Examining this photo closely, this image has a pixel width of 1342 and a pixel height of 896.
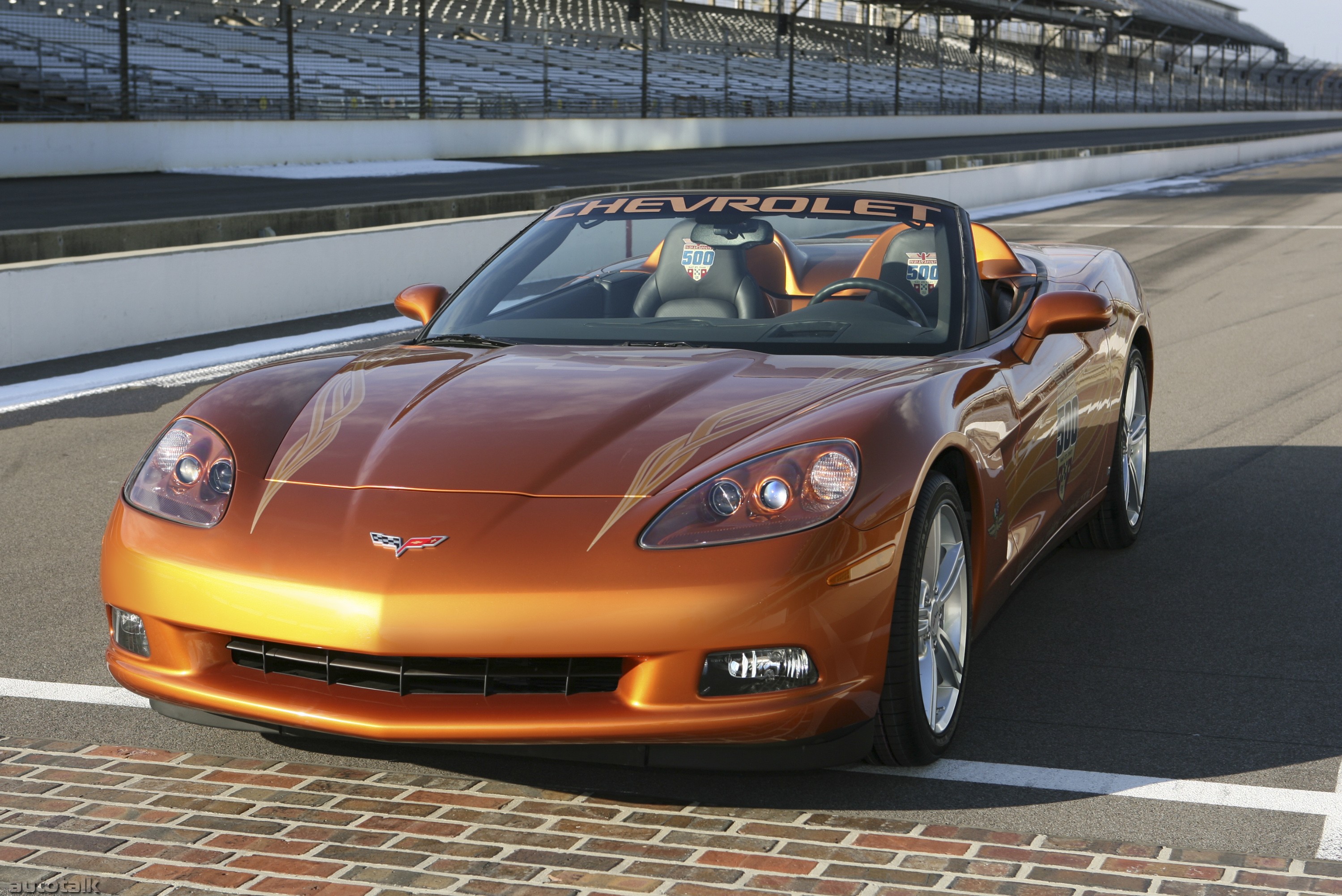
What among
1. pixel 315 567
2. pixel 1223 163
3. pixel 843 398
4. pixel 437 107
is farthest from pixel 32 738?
pixel 1223 163

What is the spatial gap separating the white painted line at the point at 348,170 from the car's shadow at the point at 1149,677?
25430 millimetres

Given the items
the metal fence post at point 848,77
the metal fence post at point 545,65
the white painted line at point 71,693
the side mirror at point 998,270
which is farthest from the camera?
the metal fence post at point 848,77

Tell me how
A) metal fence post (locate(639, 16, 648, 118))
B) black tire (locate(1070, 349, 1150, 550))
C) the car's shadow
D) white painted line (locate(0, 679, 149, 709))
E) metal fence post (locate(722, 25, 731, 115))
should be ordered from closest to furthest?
the car's shadow < white painted line (locate(0, 679, 149, 709)) < black tire (locate(1070, 349, 1150, 550)) < metal fence post (locate(639, 16, 648, 118)) < metal fence post (locate(722, 25, 731, 115))

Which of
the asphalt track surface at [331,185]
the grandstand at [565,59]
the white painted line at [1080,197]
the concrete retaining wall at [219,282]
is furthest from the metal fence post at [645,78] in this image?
the concrete retaining wall at [219,282]

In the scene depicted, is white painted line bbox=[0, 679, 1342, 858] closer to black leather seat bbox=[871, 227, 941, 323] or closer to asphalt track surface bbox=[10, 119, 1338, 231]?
black leather seat bbox=[871, 227, 941, 323]

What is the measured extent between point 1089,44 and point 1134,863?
117190 millimetres

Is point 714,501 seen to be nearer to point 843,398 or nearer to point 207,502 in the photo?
point 843,398

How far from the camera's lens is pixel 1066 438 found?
4770mm

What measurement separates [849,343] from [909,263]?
1.63ft

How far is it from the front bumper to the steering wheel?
135cm

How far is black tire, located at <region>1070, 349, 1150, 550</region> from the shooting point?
5.57 metres

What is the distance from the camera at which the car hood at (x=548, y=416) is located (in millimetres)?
3264

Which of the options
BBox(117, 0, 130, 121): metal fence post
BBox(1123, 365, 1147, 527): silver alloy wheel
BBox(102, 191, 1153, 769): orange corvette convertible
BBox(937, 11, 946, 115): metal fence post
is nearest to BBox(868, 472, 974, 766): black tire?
BBox(102, 191, 1153, 769): orange corvette convertible

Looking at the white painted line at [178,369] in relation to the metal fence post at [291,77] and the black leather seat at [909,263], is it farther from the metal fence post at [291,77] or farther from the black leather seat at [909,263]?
the metal fence post at [291,77]
